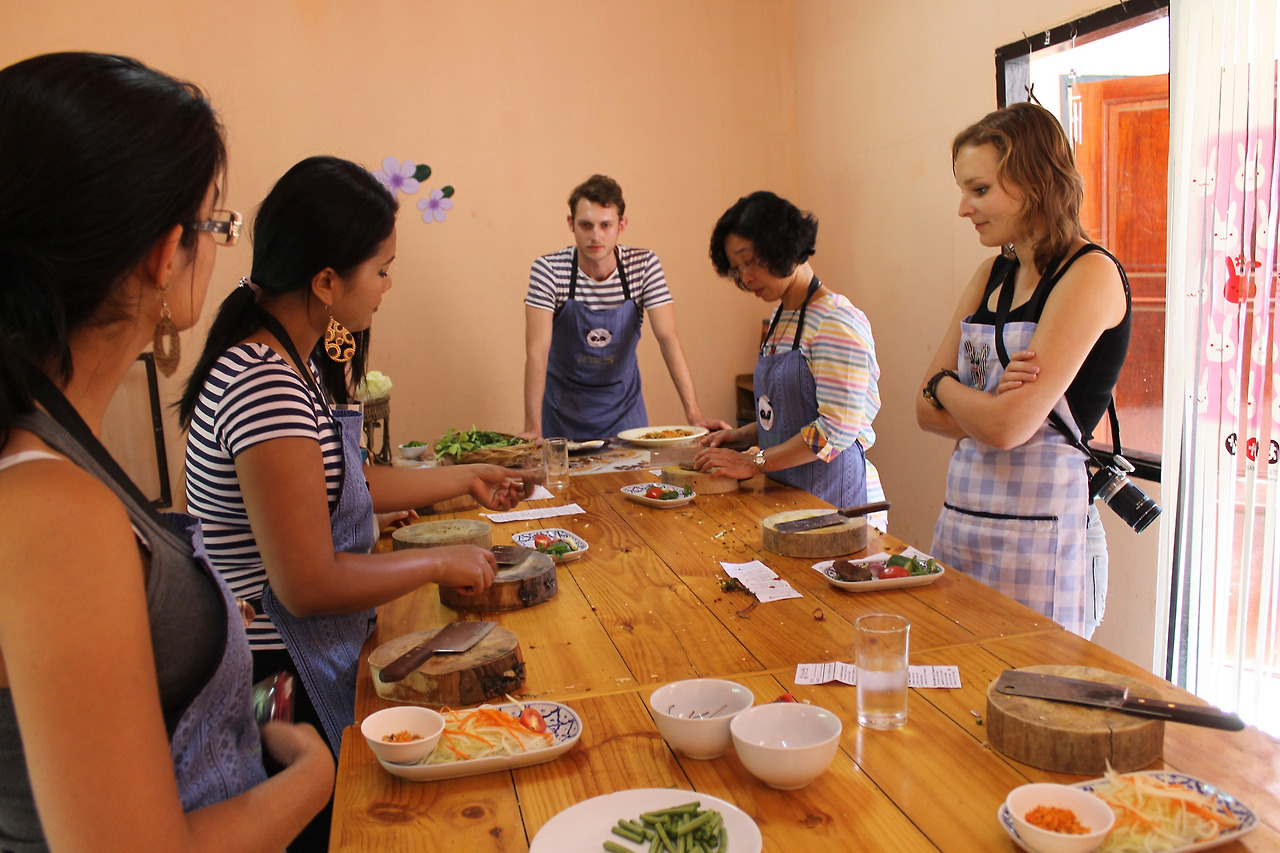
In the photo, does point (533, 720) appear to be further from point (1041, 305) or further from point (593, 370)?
point (593, 370)

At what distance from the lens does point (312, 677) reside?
5.91 ft

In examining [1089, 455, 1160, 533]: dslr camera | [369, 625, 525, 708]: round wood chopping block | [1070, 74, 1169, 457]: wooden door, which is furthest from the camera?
[1070, 74, 1169, 457]: wooden door

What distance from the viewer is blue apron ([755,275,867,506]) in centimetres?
297

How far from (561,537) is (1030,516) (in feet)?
3.87

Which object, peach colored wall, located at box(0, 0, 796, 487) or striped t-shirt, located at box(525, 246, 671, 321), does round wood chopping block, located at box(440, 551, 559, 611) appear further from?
peach colored wall, located at box(0, 0, 796, 487)

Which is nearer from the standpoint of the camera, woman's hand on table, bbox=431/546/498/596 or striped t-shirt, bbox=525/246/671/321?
woman's hand on table, bbox=431/546/498/596

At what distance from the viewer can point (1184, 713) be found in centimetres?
117

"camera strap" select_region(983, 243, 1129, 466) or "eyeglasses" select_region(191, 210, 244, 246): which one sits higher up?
"eyeglasses" select_region(191, 210, 244, 246)

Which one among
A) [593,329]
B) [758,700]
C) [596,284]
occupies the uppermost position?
[596,284]

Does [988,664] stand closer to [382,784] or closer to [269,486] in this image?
[382,784]

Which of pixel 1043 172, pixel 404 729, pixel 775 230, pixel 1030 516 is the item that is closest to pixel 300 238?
pixel 404 729

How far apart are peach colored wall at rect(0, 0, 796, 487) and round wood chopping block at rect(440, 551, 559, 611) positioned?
339 cm

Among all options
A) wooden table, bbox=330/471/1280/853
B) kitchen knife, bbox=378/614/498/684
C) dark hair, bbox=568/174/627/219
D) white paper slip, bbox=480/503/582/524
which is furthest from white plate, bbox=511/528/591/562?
dark hair, bbox=568/174/627/219

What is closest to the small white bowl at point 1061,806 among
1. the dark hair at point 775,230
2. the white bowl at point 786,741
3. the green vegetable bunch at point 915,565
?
the white bowl at point 786,741
